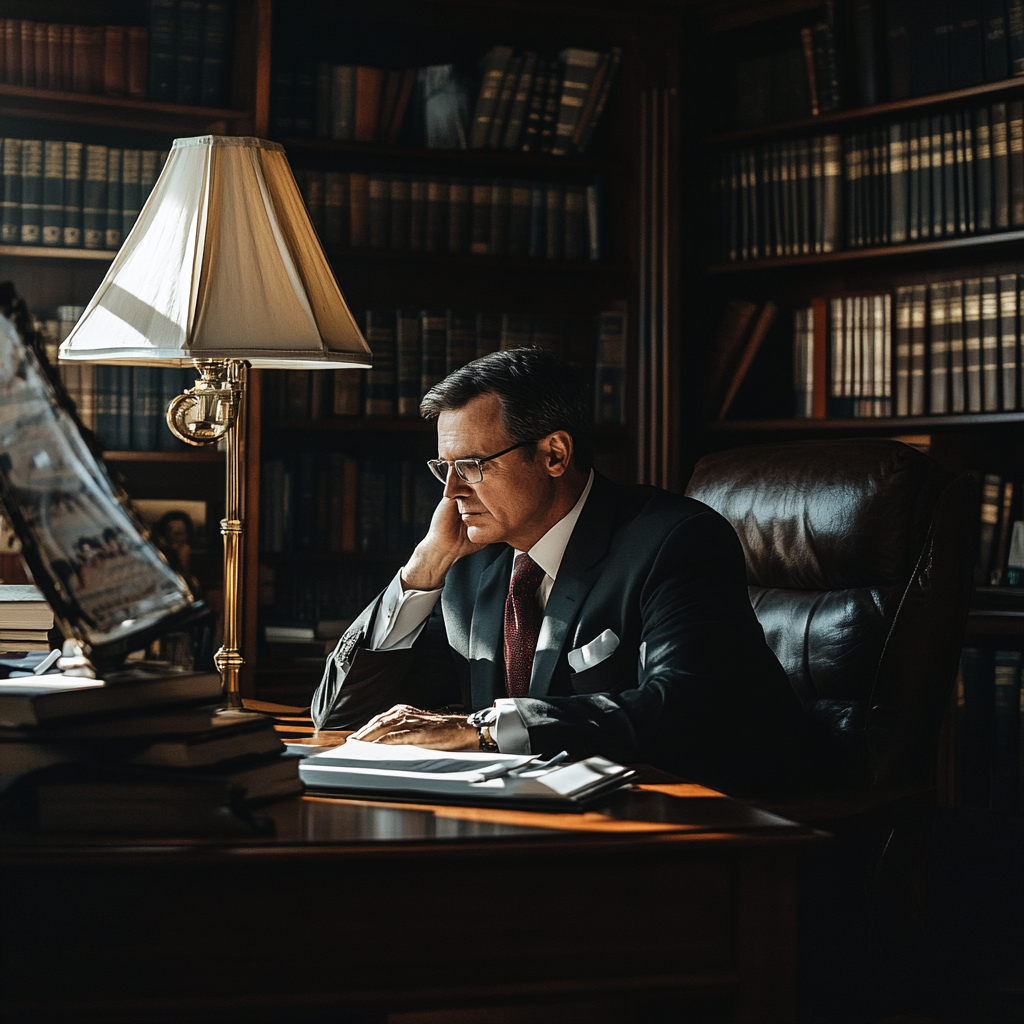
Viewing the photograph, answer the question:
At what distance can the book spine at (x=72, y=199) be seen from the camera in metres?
2.80

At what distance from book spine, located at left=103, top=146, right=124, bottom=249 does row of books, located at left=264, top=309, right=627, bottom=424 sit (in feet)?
1.68

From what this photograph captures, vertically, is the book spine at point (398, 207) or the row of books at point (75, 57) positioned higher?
the row of books at point (75, 57)

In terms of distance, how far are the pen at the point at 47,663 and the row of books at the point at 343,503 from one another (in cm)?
159

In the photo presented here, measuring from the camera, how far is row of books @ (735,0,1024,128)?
274cm

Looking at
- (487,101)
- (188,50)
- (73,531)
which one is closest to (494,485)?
(73,531)

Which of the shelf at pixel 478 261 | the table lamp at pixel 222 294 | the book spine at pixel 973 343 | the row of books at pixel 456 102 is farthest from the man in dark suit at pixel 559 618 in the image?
the row of books at pixel 456 102

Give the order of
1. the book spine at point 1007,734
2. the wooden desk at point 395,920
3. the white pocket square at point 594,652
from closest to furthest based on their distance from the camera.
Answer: the wooden desk at point 395,920 < the white pocket square at point 594,652 < the book spine at point 1007,734

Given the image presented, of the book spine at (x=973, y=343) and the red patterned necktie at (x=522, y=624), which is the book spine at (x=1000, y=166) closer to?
the book spine at (x=973, y=343)

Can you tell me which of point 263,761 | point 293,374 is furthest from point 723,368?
point 263,761

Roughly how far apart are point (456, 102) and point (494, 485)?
5.26 ft

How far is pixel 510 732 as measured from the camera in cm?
133

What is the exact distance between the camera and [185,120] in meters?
2.93

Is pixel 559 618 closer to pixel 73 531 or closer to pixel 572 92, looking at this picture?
pixel 73 531

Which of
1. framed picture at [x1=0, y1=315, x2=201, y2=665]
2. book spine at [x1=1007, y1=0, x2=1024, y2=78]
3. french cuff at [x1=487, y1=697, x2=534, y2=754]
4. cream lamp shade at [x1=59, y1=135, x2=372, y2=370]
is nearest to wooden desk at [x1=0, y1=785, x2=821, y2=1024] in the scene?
framed picture at [x1=0, y1=315, x2=201, y2=665]
